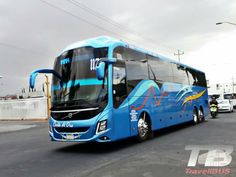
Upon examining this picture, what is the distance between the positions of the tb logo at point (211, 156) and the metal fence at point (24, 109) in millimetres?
25660

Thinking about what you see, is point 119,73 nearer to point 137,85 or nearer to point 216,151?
point 137,85

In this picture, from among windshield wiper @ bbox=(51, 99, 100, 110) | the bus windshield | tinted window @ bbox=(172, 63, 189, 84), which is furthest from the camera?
tinted window @ bbox=(172, 63, 189, 84)

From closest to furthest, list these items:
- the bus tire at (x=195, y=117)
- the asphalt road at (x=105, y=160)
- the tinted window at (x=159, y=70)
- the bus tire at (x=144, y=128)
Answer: the asphalt road at (x=105, y=160) → the bus tire at (x=144, y=128) → the tinted window at (x=159, y=70) → the bus tire at (x=195, y=117)

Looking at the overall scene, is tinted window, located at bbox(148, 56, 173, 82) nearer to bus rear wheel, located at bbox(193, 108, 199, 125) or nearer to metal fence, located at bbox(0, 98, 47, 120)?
bus rear wheel, located at bbox(193, 108, 199, 125)

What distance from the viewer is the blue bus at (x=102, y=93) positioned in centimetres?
987

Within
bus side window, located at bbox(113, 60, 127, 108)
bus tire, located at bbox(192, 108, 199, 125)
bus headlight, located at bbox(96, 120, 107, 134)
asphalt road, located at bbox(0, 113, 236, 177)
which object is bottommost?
asphalt road, located at bbox(0, 113, 236, 177)

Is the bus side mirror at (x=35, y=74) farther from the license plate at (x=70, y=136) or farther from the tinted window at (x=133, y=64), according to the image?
the tinted window at (x=133, y=64)

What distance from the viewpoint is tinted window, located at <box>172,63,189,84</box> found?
668 inches

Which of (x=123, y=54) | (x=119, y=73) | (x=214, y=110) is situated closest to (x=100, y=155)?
(x=119, y=73)

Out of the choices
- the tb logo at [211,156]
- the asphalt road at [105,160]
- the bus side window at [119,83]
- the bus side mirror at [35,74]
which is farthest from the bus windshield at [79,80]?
the tb logo at [211,156]

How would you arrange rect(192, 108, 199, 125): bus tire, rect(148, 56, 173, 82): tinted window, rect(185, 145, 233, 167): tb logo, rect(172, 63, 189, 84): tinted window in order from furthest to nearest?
rect(192, 108, 199, 125): bus tire < rect(172, 63, 189, 84): tinted window < rect(148, 56, 173, 82): tinted window < rect(185, 145, 233, 167): tb logo

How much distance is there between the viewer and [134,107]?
11.6 meters

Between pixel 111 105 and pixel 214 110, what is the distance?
707 inches

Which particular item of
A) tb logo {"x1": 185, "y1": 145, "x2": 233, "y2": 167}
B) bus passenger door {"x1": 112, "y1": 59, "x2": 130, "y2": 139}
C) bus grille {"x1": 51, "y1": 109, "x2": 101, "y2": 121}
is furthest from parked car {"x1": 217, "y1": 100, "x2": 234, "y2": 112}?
bus grille {"x1": 51, "y1": 109, "x2": 101, "y2": 121}
